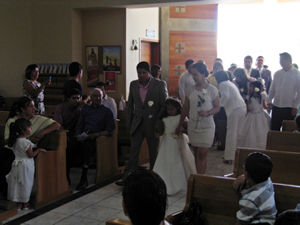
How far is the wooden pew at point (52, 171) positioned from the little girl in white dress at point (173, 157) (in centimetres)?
113

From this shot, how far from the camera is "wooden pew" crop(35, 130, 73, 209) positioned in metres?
3.79

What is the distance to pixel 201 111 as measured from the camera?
404cm

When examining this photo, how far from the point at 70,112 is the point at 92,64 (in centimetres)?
399

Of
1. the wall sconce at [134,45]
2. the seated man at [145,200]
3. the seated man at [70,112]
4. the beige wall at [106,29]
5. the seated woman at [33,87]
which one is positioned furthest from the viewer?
the wall sconce at [134,45]

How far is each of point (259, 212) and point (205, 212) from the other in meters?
0.43

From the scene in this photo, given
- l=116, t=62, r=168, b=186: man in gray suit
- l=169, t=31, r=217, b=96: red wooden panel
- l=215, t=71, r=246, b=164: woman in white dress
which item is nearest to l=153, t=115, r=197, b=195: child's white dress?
l=116, t=62, r=168, b=186: man in gray suit

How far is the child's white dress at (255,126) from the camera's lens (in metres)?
5.61

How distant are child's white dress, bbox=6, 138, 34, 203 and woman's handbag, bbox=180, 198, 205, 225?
196 centimetres

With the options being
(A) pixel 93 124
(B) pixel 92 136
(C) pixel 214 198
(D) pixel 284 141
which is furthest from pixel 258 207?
(A) pixel 93 124

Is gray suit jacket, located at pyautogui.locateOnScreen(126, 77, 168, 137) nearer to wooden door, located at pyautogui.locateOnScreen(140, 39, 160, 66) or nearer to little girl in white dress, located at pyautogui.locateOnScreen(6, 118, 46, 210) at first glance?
little girl in white dress, located at pyautogui.locateOnScreen(6, 118, 46, 210)

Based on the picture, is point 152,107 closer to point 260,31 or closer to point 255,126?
point 255,126

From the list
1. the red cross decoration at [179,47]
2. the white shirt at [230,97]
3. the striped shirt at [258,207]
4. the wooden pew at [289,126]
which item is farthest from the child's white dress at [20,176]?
the red cross decoration at [179,47]

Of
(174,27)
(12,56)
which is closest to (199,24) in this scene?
(174,27)

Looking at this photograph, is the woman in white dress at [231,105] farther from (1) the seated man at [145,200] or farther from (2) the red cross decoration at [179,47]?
(2) the red cross decoration at [179,47]
